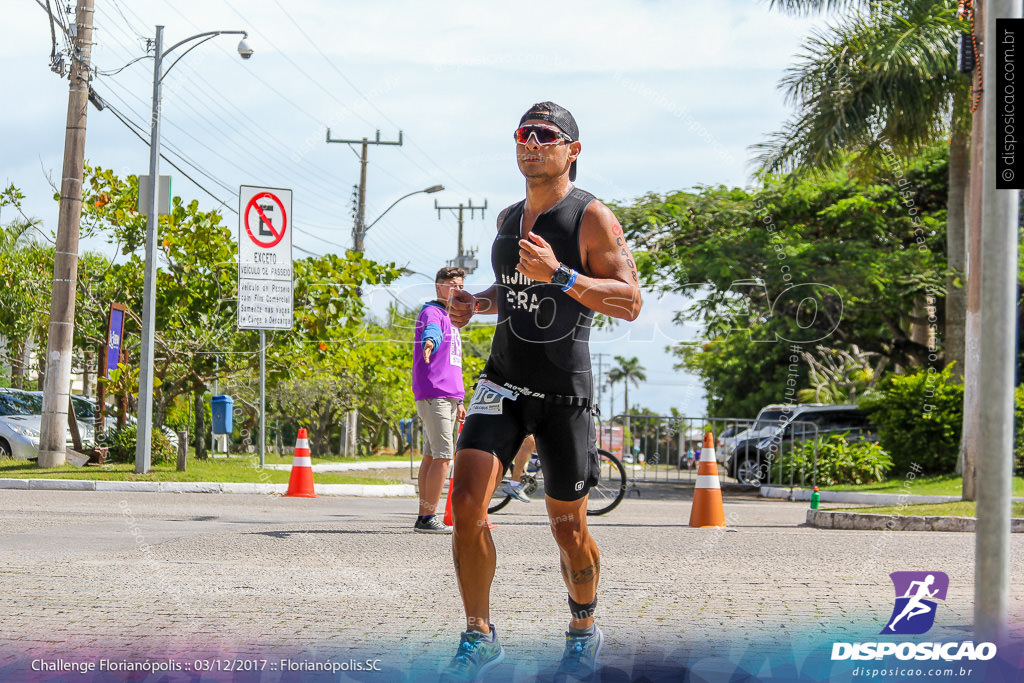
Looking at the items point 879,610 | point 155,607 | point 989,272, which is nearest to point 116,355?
point 155,607

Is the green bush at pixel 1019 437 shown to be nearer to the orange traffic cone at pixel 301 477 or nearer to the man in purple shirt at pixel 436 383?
the orange traffic cone at pixel 301 477

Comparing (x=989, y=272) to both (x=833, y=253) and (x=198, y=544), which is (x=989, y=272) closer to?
(x=198, y=544)

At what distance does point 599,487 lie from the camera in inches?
430

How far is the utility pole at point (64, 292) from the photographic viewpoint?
16.9 metres

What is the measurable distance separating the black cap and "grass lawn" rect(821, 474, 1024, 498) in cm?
1209

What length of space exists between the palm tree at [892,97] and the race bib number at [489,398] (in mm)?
14360

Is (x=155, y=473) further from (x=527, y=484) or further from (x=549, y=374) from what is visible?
(x=549, y=374)

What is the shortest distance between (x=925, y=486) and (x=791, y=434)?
3126mm

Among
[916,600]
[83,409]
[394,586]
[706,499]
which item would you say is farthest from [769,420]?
[916,600]

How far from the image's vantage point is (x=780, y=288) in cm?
1972

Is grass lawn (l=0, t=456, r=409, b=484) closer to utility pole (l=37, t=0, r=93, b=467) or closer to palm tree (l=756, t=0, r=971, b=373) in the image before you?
utility pole (l=37, t=0, r=93, b=467)

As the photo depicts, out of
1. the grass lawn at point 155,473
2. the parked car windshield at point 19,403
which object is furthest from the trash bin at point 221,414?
the parked car windshield at point 19,403

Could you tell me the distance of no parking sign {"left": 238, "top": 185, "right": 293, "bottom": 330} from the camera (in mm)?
17000

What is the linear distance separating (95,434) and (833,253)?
13247mm
